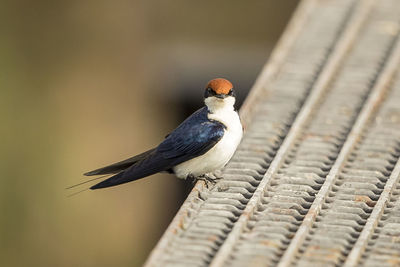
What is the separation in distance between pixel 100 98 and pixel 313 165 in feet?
32.6

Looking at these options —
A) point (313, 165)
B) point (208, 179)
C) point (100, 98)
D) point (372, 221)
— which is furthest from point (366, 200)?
point (100, 98)

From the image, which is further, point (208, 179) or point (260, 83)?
point (260, 83)

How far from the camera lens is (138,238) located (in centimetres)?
1959

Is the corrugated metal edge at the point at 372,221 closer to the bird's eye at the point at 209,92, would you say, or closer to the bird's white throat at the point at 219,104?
the bird's white throat at the point at 219,104

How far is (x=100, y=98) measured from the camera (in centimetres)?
1917

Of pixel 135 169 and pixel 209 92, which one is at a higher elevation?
pixel 209 92

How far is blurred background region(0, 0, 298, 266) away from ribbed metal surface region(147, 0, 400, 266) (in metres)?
5.52

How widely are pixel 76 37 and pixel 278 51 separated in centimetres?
704

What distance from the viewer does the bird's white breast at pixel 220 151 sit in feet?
29.9

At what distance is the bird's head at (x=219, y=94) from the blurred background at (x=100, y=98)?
27.9 ft

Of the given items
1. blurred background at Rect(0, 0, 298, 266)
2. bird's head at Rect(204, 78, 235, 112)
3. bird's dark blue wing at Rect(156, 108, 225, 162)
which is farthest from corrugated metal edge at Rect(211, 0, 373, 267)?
blurred background at Rect(0, 0, 298, 266)

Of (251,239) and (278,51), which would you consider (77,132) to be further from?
(251,239)

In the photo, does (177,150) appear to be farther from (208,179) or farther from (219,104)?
(219,104)

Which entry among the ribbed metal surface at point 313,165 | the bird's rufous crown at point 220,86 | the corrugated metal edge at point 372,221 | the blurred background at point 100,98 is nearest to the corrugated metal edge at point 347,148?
the ribbed metal surface at point 313,165
